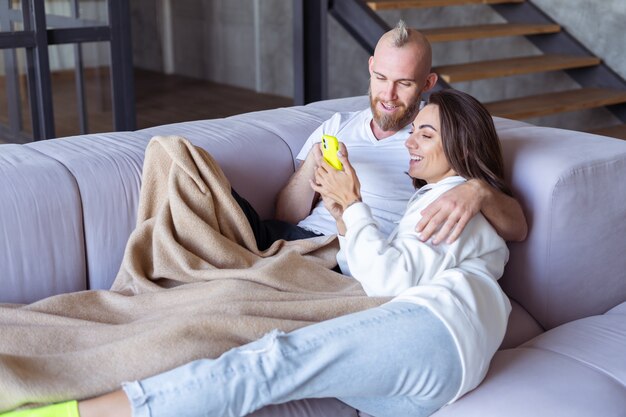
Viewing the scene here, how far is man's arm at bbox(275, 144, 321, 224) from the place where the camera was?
2.39 metres

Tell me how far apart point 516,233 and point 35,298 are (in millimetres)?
1210

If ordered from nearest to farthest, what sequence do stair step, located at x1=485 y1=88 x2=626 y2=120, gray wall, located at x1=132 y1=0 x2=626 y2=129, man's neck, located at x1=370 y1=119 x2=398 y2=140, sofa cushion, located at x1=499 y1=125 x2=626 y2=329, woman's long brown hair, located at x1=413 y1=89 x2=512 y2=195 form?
woman's long brown hair, located at x1=413 y1=89 x2=512 y2=195 → sofa cushion, located at x1=499 y1=125 x2=626 y2=329 → man's neck, located at x1=370 y1=119 x2=398 y2=140 → stair step, located at x1=485 y1=88 x2=626 y2=120 → gray wall, located at x1=132 y1=0 x2=626 y2=129

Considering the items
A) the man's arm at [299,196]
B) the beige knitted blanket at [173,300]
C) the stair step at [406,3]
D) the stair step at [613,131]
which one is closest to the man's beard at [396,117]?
the man's arm at [299,196]

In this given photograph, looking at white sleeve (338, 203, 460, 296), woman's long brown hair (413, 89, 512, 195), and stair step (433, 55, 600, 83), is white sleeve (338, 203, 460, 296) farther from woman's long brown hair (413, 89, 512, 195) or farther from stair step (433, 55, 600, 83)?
stair step (433, 55, 600, 83)

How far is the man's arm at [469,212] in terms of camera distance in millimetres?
1815

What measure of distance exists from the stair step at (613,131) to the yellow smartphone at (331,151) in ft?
9.05

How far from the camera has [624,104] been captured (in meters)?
4.73

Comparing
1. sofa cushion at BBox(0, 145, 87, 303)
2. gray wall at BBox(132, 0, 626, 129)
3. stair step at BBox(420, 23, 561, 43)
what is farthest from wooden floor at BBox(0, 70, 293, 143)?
sofa cushion at BBox(0, 145, 87, 303)

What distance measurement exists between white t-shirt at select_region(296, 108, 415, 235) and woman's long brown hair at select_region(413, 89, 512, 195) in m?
0.33

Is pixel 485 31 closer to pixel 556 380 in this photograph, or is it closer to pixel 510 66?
pixel 510 66

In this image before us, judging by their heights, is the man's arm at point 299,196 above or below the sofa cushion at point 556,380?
above

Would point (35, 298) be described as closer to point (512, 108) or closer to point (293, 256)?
point (293, 256)

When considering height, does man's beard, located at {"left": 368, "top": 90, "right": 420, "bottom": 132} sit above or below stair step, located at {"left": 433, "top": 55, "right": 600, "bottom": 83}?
above

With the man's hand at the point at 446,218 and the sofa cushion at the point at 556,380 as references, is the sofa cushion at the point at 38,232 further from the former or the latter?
the sofa cushion at the point at 556,380
